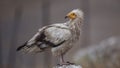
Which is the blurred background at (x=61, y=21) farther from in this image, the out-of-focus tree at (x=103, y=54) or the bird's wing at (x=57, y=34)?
the bird's wing at (x=57, y=34)

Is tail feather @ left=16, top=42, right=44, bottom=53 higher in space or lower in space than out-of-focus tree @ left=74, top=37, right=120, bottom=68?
lower

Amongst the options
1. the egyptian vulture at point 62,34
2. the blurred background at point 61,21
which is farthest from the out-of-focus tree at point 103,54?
the egyptian vulture at point 62,34

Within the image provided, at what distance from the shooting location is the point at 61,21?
304 cm

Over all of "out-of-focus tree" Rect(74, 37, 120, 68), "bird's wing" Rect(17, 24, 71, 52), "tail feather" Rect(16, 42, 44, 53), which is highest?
"out-of-focus tree" Rect(74, 37, 120, 68)

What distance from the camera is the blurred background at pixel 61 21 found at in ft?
10.0

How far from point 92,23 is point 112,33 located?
181 millimetres

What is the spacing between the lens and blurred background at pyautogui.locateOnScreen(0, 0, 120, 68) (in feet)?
10.0

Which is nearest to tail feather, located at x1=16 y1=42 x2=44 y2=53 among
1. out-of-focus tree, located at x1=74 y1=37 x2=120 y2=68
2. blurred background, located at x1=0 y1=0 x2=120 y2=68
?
blurred background, located at x1=0 y1=0 x2=120 y2=68

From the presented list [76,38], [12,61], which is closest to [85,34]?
[12,61]

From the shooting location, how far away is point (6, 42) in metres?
3.05

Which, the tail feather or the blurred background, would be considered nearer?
the tail feather

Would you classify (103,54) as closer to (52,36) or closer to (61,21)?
(61,21)

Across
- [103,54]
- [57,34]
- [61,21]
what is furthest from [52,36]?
[103,54]

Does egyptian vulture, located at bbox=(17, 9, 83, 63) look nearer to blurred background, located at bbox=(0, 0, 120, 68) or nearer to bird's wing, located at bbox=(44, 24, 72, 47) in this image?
bird's wing, located at bbox=(44, 24, 72, 47)
